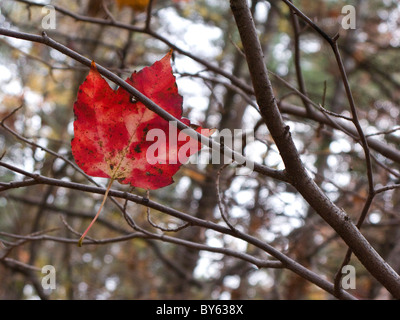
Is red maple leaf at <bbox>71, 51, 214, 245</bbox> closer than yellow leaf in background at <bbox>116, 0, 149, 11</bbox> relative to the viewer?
Yes

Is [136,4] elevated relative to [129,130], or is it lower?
elevated

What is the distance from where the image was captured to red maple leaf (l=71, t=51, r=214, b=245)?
46cm

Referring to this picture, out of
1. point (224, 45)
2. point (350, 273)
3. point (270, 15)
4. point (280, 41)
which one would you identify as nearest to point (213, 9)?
point (224, 45)

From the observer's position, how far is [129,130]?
1.57ft

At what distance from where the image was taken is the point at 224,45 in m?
2.84

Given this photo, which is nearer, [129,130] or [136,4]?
[129,130]

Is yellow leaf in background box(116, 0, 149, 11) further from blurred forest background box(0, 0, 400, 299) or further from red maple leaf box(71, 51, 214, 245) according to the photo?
red maple leaf box(71, 51, 214, 245)

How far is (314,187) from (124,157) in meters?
0.23

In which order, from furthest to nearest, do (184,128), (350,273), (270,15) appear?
(270,15) → (350,273) → (184,128)

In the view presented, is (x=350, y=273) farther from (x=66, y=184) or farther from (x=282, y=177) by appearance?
(x=66, y=184)

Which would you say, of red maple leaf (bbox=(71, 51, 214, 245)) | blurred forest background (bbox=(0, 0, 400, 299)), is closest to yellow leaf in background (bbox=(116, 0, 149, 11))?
blurred forest background (bbox=(0, 0, 400, 299))

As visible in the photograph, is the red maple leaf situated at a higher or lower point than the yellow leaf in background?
lower
